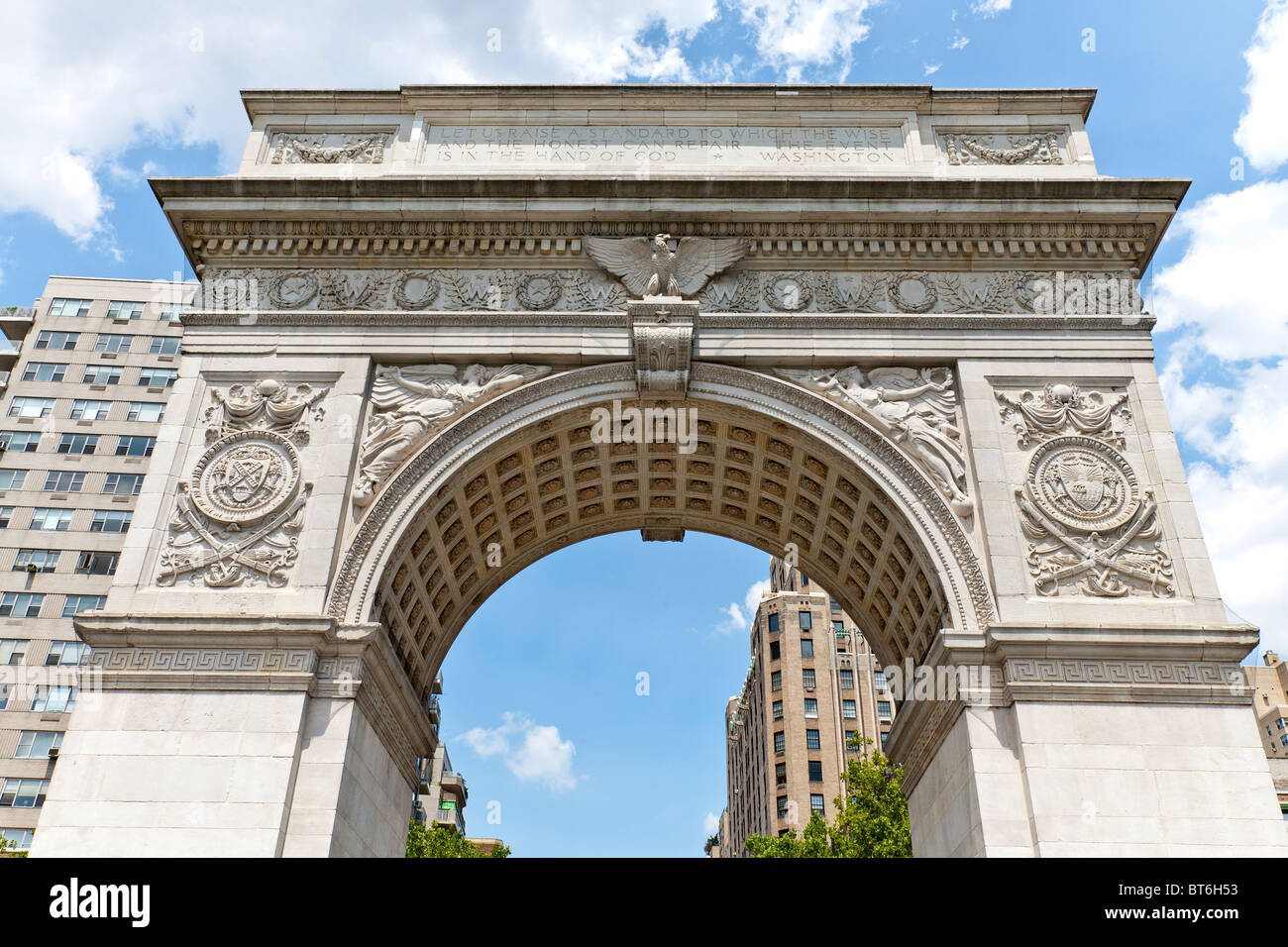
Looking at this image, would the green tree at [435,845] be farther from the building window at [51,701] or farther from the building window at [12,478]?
the building window at [12,478]

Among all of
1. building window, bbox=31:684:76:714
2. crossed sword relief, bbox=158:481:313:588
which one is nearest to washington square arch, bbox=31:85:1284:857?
crossed sword relief, bbox=158:481:313:588

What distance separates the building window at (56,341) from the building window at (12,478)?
315 inches

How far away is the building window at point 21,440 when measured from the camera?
5031cm

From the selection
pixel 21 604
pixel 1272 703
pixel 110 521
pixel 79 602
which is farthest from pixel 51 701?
pixel 1272 703

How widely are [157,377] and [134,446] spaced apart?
4.46 metres

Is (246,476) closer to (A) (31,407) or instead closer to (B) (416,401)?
(B) (416,401)

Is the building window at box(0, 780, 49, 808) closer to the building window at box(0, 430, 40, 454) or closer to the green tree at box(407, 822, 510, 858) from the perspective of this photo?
the green tree at box(407, 822, 510, 858)

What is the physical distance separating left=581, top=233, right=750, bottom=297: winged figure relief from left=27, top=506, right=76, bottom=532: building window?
40261mm

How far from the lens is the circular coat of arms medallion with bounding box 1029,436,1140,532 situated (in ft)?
56.4

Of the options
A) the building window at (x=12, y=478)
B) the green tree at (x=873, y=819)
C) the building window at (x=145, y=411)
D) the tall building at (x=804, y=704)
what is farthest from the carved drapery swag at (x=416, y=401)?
the tall building at (x=804, y=704)

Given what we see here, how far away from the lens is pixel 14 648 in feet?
150

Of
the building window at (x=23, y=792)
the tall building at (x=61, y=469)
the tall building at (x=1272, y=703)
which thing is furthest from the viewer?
the tall building at (x=1272, y=703)

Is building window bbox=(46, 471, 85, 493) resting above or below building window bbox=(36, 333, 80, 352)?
below

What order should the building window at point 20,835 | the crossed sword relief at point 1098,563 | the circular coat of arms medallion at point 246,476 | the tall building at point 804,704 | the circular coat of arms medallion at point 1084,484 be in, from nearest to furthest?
1. the crossed sword relief at point 1098,563
2. the circular coat of arms medallion at point 1084,484
3. the circular coat of arms medallion at point 246,476
4. the building window at point 20,835
5. the tall building at point 804,704
